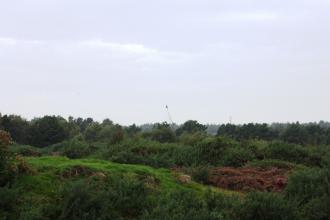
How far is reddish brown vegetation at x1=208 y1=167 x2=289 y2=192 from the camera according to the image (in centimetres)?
1727

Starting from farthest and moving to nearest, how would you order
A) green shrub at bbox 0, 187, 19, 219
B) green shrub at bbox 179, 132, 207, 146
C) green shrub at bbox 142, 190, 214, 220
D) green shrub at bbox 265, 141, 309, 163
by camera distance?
green shrub at bbox 179, 132, 207, 146 → green shrub at bbox 265, 141, 309, 163 → green shrub at bbox 0, 187, 19, 219 → green shrub at bbox 142, 190, 214, 220

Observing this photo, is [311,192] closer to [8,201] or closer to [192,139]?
[8,201]

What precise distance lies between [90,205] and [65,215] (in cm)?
67

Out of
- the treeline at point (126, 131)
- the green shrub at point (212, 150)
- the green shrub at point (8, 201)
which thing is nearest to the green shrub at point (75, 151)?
the green shrub at point (212, 150)

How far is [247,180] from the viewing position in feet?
58.9

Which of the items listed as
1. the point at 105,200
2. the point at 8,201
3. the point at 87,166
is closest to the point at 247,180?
the point at 87,166

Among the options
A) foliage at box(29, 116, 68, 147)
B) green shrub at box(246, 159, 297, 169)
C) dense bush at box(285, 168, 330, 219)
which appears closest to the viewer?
dense bush at box(285, 168, 330, 219)

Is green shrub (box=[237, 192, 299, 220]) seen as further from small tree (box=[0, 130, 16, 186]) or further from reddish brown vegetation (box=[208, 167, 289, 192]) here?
small tree (box=[0, 130, 16, 186])

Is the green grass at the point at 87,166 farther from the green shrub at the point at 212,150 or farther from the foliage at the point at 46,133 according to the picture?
the foliage at the point at 46,133

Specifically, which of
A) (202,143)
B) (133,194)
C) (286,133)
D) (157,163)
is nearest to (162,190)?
(133,194)

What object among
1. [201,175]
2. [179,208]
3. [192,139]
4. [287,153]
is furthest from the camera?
[192,139]

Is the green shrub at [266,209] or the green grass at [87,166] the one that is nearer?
the green shrub at [266,209]

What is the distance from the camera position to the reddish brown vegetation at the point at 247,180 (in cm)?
1727

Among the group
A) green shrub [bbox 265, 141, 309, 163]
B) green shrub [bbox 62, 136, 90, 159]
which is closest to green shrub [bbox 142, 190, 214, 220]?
green shrub [bbox 265, 141, 309, 163]
